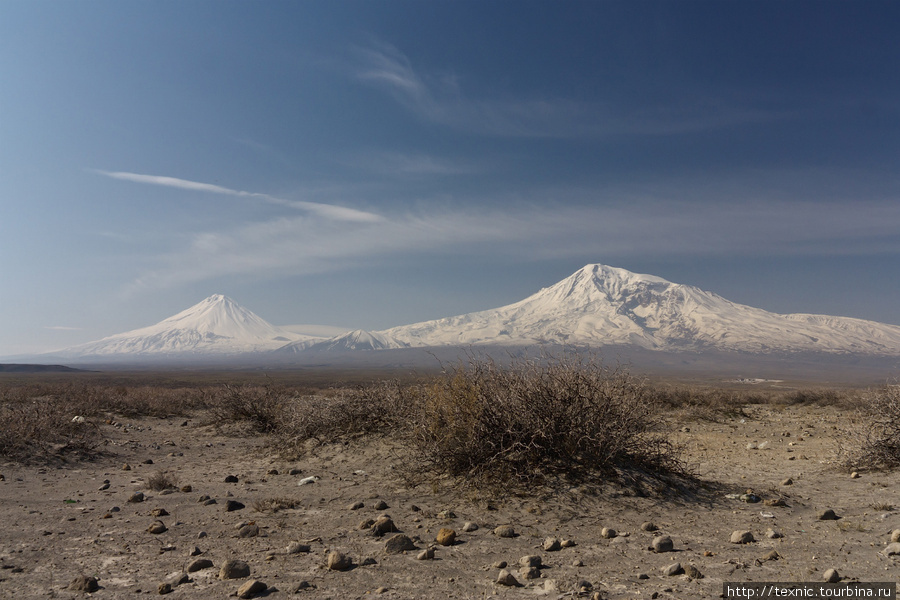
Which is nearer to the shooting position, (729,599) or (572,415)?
(729,599)

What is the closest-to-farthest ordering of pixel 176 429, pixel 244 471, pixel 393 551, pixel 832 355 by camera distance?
pixel 393 551 → pixel 244 471 → pixel 176 429 → pixel 832 355

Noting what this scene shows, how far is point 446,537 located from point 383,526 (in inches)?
28.5

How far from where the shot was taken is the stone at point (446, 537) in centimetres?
475

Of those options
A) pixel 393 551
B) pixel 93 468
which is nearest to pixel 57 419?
pixel 93 468

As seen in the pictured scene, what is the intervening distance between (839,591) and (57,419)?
1313 cm

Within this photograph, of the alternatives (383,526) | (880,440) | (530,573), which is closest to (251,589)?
(383,526)

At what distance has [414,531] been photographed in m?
5.15

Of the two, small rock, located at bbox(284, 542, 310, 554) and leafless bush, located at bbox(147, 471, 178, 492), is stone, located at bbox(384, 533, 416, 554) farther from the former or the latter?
leafless bush, located at bbox(147, 471, 178, 492)

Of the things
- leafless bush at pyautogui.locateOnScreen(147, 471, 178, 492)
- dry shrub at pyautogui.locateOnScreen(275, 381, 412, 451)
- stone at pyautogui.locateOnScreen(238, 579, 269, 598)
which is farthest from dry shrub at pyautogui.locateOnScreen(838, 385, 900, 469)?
leafless bush at pyautogui.locateOnScreen(147, 471, 178, 492)

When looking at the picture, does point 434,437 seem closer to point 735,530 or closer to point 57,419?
point 735,530

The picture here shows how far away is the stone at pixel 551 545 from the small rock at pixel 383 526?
1594 mm

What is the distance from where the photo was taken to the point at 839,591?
11.5ft

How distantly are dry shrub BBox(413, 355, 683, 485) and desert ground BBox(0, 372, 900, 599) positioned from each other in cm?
36

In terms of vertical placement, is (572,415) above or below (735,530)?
above
